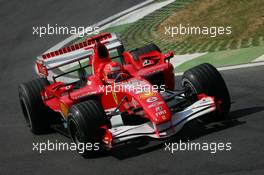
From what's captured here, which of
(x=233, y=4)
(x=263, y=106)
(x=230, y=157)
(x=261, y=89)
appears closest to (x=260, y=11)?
(x=233, y=4)

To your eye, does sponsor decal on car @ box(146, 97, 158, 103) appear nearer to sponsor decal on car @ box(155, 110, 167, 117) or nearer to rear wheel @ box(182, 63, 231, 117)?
sponsor decal on car @ box(155, 110, 167, 117)

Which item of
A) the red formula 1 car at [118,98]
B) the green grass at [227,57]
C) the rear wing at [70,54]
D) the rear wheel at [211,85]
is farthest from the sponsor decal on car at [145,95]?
the green grass at [227,57]

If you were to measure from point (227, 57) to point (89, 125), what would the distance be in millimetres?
7440

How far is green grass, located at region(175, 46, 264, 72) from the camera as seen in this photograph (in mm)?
16906

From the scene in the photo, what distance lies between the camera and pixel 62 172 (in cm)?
1066

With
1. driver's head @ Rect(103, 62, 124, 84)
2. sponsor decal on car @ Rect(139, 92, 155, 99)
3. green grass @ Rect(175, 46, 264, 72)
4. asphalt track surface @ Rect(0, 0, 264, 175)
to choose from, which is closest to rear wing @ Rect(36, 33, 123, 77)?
driver's head @ Rect(103, 62, 124, 84)

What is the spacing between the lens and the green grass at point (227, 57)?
666 inches

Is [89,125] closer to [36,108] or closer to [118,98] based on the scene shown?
[118,98]

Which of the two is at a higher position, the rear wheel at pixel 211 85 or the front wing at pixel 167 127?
the rear wheel at pixel 211 85

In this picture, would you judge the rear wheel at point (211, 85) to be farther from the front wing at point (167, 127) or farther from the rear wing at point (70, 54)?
the rear wing at point (70, 54)

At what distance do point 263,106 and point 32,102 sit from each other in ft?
15.2

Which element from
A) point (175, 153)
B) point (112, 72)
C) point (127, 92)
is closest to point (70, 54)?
point (112, 72)

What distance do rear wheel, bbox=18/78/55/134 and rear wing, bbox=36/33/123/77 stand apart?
44cm

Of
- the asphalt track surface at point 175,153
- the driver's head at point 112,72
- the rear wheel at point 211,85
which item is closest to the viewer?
the asphalt track surface at point 175,153
